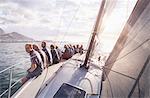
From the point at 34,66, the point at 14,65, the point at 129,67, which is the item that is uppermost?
the point at 129,67

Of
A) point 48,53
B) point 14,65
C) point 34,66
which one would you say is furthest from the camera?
point 48,53

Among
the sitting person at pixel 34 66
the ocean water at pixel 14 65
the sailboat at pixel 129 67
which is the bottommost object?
the ocean water at pixel 14 65

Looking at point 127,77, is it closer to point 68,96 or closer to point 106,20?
point 68,96

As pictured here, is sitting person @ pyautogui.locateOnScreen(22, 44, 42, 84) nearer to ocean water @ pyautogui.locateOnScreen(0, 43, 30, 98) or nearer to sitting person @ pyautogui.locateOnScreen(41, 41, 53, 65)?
ocean water @ pyautogui.locateOnScreen(0, 43, 30, 98)

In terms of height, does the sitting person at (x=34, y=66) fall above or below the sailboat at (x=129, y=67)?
below

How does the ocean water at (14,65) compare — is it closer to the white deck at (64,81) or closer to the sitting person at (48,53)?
the white deck at (64,81)

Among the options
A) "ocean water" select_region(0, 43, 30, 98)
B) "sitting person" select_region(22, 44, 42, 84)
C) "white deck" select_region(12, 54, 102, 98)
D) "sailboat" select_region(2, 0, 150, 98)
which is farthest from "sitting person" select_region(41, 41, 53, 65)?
"sailboat" select_region(2, 0, 150, 98)

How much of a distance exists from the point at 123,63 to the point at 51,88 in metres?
1.68

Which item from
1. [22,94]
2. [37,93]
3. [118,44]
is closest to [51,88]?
[37,93]

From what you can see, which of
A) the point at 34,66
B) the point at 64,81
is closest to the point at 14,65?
the point at 64,81

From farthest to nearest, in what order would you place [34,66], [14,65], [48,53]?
[48,53], [34,66], [14,65]

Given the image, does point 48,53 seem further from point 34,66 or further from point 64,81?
point 64,81

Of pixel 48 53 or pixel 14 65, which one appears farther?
pixel 48 53

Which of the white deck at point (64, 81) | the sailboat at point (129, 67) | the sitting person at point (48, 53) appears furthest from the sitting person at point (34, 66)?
the sitting person at point (48, 53)
